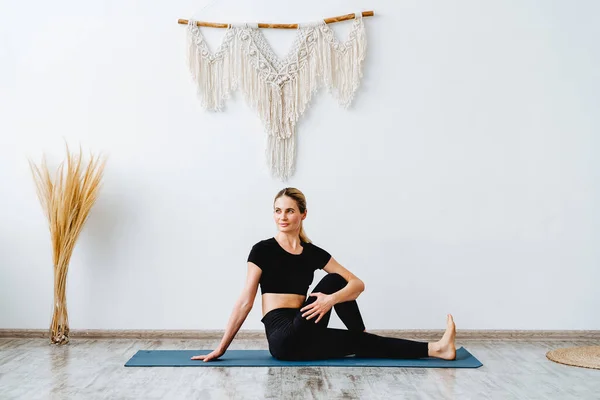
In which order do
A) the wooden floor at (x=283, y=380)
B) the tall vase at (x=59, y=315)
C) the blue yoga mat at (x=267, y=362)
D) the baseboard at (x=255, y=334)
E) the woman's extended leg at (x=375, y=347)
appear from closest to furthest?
the wooden floor at (x=283, y=380) → the blue yoga mat at (x=267, y=362) → the woman's extended leg at (x=375, y=347) → the tall vase at (x=59, y=315) → the baseboard at (x=255, y=334)

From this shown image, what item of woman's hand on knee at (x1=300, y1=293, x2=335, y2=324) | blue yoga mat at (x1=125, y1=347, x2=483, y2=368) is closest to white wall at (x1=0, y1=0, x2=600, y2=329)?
blue yoga mat at (x1=125, y1=347, x2=483, y2=368)

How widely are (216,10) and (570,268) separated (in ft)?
7.92

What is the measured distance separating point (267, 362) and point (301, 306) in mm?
316

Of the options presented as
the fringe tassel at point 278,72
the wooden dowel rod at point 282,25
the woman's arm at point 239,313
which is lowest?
the woman's arm at point 239,313

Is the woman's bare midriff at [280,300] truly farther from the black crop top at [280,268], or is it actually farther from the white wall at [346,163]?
the white wall at [346,163]

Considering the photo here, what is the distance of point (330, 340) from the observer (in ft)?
10.5

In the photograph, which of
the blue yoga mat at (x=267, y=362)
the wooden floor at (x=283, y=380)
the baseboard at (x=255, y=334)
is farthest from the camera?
the baseboard at (x=255, y=334)

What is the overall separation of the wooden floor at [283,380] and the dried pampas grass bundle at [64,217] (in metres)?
0.32

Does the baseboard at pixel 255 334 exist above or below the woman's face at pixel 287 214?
below

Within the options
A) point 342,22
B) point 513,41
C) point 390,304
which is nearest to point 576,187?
point 513,41

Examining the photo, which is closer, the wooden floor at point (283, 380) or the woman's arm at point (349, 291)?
the wooden floor at point (283, 380)

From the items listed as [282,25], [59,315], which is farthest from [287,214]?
[59,315]

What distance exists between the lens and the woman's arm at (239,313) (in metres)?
3.13

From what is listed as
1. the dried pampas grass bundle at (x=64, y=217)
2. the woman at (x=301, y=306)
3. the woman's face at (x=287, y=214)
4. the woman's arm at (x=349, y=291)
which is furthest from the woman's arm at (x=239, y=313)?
the dried pampas grass bundle at (x=64, y=217)
